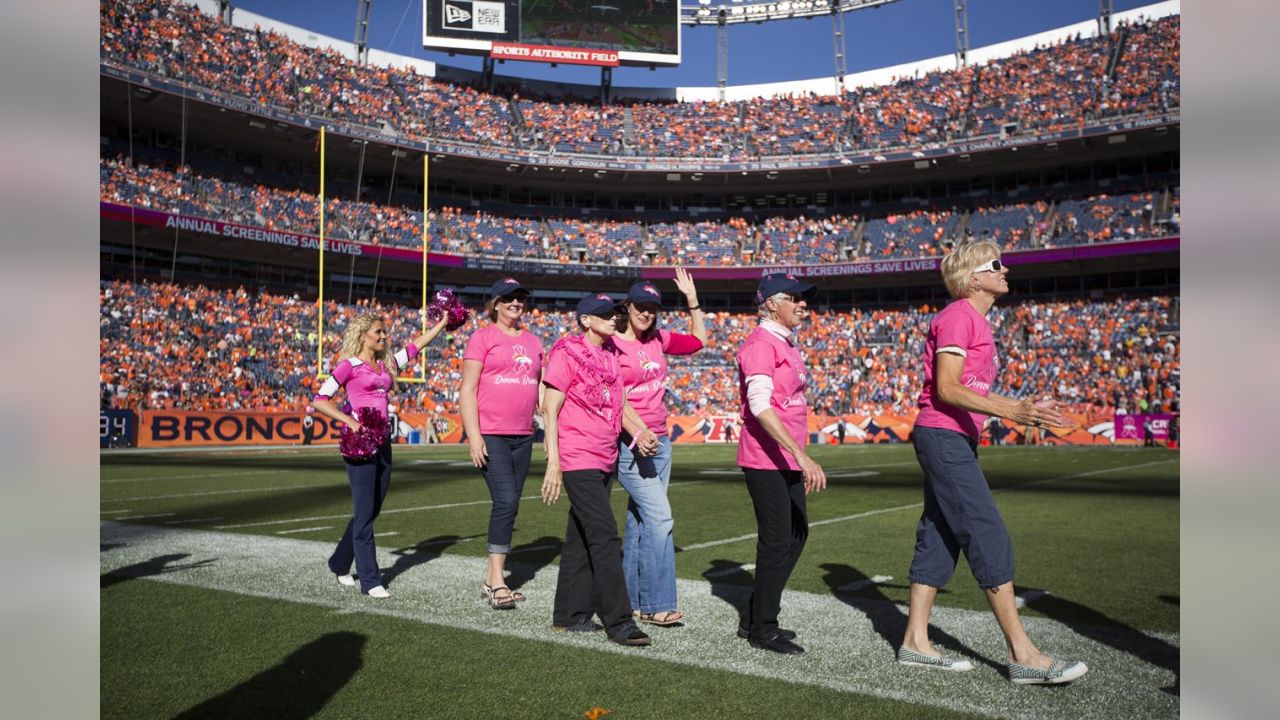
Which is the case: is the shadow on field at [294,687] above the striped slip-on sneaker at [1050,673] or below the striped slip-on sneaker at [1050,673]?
below

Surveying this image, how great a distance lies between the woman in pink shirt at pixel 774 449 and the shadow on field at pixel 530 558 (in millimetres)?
2437

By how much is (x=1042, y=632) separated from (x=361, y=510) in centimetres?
465

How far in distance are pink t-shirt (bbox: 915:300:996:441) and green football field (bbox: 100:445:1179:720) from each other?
1.29 metres

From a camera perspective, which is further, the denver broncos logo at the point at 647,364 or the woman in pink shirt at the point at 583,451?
the denver broncos logo at the point at 647,364

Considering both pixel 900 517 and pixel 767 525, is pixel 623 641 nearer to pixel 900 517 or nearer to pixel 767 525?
pixel 767 525

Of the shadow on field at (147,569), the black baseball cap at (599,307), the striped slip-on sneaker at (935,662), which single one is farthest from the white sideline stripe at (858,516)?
the shadow on field at (147,569)

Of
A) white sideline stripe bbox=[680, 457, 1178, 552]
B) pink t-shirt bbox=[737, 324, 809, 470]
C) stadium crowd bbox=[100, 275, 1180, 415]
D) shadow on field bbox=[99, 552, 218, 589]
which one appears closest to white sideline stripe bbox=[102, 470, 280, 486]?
shadow on field bbox=[99, 552, 218, 589]

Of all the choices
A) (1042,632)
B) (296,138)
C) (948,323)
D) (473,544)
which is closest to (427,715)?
(948,323)

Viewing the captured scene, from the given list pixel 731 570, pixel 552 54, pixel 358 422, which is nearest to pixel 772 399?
pixel 731 570

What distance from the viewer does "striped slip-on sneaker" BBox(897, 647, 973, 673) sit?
4.67m

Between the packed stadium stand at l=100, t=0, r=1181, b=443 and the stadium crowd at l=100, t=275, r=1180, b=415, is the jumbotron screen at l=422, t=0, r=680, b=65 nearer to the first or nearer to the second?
the packed stadium stand at l=100, t=0, r=1181, b=443

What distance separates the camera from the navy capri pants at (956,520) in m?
4.41

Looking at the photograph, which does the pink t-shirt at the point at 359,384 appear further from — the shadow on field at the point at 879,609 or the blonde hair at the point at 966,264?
the blonde hair at the point at 966,264

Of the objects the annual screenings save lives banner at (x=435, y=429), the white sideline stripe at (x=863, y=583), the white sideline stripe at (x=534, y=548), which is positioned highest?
the white sideline stripe at (x=863, y=583)
